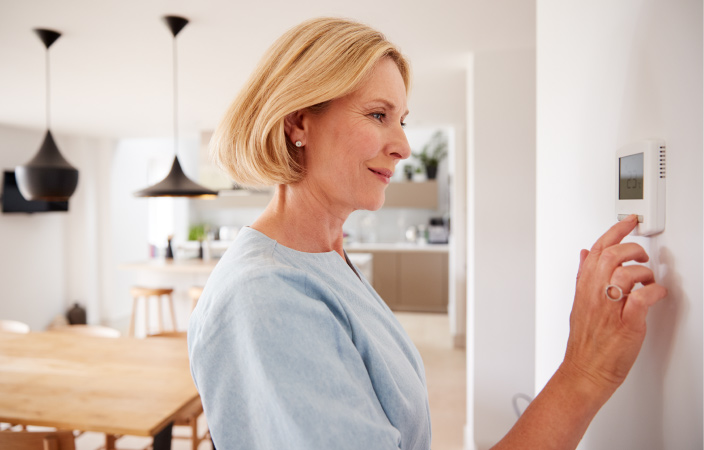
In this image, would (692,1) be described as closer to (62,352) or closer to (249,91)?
(249,91)

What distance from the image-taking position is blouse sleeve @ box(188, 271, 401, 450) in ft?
1.88

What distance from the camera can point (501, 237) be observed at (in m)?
2.97

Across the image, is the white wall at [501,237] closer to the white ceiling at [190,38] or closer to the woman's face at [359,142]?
the white ceiling at [190,38]

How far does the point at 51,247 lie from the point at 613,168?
6768 mm

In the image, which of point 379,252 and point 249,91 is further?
point 379,252

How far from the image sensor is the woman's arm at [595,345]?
606 mm

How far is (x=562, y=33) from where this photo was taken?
3.61ft

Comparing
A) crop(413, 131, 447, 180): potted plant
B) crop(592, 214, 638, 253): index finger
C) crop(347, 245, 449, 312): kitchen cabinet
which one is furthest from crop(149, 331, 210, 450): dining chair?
crop(413, 131, 447, 180): potted plant

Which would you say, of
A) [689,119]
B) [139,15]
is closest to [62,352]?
[139,15]

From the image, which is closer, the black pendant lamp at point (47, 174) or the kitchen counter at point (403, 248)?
the black pendant lamp at point (47, 174)

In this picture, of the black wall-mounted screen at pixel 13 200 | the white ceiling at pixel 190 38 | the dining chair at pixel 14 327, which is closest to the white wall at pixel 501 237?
the white ceiling at pixel 190 38

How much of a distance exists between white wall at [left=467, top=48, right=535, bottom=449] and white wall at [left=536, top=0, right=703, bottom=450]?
1.81 meters

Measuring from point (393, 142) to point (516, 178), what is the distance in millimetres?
2322

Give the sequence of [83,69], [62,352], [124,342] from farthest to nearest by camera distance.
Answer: [83,69]
[124,342]
[62,352]
